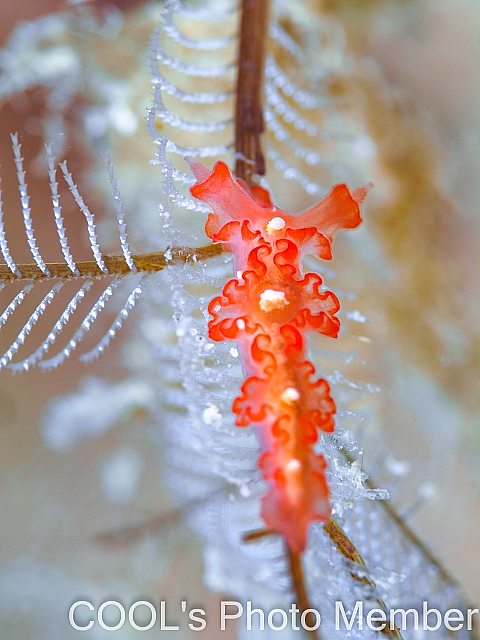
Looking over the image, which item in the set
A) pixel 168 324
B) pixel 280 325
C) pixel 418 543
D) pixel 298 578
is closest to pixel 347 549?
pixel 298 578

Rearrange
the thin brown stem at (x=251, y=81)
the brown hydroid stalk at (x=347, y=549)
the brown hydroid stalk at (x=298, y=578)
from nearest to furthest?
the brown hydroid stalk at (x=298, y=578), the brown hydroid stalk at (x=347, y=549), the thin brown stem at (x=251, y=81)

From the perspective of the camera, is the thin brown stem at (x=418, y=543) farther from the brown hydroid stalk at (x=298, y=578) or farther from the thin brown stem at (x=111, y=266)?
the thin brown stem at (x=111, y=266)

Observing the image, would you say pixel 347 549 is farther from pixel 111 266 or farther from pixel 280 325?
pixel 111 266

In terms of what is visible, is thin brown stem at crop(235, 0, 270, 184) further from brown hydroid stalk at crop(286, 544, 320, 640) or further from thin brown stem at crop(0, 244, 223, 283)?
brown hydroid stalk at crop(286, 544, 320, 640)

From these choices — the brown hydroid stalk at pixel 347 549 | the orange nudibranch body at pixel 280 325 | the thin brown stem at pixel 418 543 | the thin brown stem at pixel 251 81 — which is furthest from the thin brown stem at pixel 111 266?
the thin brown stem at pixel 418 543

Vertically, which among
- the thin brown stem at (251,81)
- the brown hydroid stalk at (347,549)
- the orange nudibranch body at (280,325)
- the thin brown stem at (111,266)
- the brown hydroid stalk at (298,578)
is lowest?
the brown hydroid stalk at (347,549)

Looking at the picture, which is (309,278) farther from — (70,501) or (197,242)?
(70,501)

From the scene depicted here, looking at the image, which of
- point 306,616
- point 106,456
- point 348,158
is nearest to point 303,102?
point 348,158
